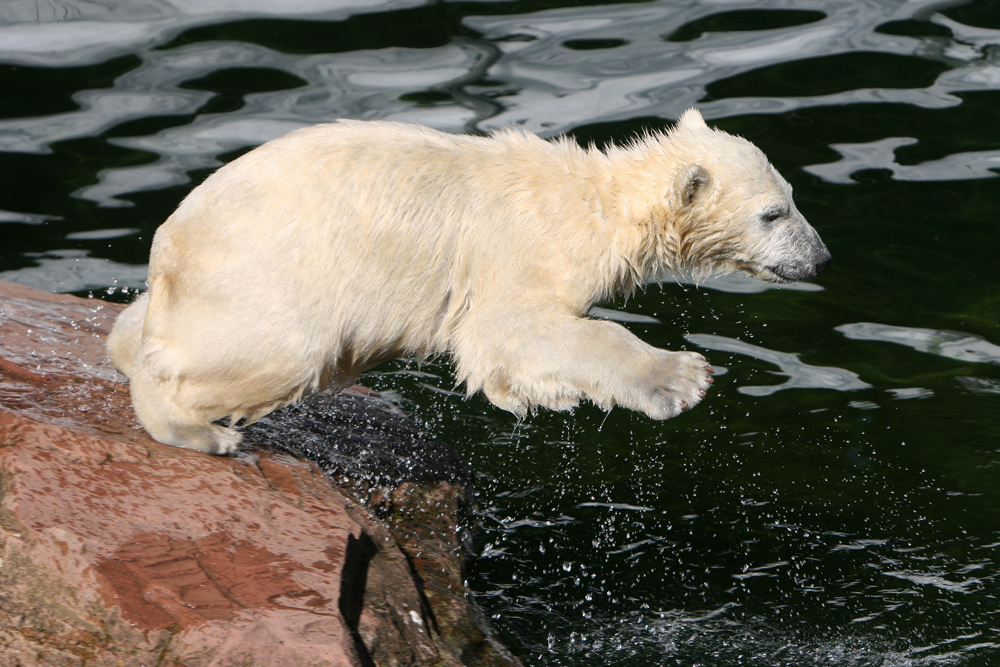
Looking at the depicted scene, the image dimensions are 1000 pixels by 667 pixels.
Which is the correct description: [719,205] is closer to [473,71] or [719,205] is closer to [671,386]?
[671,386]

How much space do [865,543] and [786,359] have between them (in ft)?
6.20

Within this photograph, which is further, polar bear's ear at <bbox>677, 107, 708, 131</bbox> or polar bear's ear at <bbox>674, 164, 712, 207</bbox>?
polar bear's ear at <bbox>677, 107, 708, 131</bbox>

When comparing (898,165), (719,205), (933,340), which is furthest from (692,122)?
(898,165)

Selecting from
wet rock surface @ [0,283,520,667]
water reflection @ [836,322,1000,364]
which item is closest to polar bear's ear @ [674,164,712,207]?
wet rock surface @ [0,283,520,667]

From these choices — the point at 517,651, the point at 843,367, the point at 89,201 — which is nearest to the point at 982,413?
the point at 843,367

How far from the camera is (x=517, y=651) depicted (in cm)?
425

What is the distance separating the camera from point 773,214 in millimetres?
4273

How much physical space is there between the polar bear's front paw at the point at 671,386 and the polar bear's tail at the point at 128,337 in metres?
2.21

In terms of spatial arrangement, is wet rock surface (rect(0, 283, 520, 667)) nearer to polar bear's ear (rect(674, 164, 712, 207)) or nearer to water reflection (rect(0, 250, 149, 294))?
polar bear's ear (rect(674, 164, 712, 207))

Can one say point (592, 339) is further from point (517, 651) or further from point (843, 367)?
point (843, 367)

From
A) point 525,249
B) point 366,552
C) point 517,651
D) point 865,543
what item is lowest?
point 865,543

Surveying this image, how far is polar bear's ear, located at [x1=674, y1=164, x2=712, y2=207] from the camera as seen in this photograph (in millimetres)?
3984

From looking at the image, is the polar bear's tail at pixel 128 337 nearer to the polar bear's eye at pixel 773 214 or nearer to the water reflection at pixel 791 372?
the polar bear's eye at pixel 773 214

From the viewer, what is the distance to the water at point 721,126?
6367 mm
